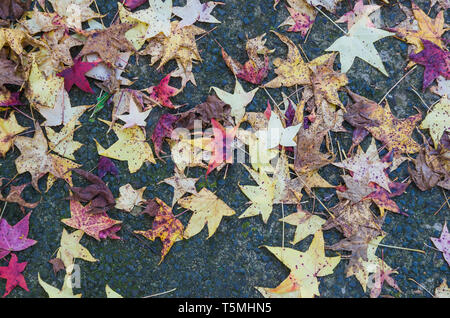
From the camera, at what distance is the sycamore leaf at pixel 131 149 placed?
1925 millimetres

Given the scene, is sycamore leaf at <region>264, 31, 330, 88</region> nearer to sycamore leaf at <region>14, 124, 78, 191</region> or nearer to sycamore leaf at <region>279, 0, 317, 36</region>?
sycamore leaf at <region>279, 0, 317, 36</region>

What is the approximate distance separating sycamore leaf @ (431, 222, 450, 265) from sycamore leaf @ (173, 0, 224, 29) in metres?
1.43

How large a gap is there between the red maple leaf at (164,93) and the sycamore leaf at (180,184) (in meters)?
0.33

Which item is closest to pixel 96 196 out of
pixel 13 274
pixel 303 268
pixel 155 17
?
pixel 13 274

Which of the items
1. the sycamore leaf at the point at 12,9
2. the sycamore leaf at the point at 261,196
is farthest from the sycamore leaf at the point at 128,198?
the sycamore leaf at the point at 12,9

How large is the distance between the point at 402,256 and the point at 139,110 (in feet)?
4.46

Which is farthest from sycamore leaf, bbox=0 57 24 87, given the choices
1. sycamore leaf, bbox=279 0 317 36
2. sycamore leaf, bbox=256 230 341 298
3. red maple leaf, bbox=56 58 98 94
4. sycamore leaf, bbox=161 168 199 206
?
sycamore leaf, bbox=256 230 341 298

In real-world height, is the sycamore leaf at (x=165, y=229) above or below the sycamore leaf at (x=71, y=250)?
above

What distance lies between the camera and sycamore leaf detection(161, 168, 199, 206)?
190cm

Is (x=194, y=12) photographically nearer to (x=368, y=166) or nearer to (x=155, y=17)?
(x=155, y=17)

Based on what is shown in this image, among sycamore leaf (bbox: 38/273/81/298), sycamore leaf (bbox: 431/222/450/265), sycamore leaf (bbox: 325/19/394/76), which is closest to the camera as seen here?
sycamore leaf (bbox: 38/273/81/298)

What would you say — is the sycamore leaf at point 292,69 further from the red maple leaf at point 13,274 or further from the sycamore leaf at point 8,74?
the red maple leaf at point 13,274

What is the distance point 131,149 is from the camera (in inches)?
76.0

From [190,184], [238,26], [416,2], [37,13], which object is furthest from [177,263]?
[416,2]
